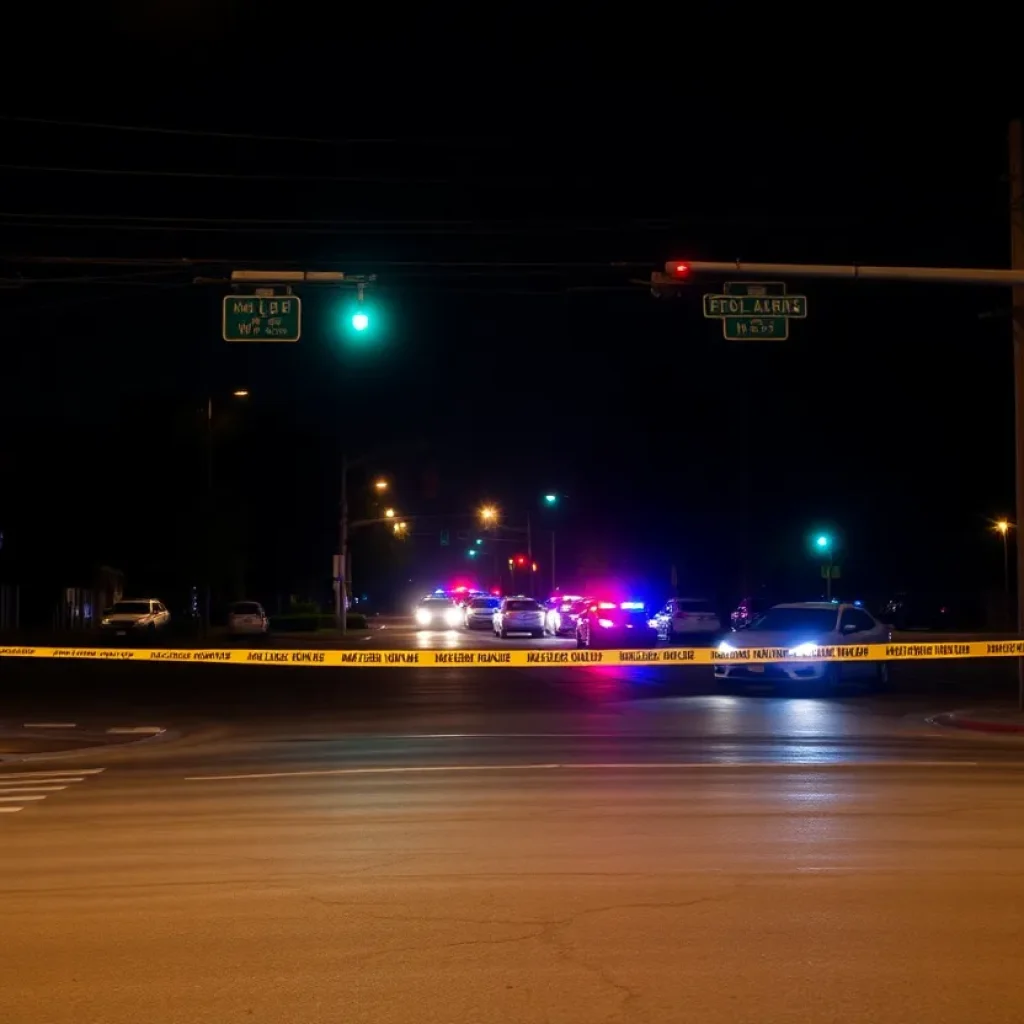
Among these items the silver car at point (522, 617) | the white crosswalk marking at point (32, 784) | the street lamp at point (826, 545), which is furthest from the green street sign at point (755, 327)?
the silver car at point (522, 617)

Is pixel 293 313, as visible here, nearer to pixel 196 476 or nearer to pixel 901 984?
pixel 901 984

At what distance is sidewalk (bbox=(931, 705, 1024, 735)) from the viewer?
67.8 ft

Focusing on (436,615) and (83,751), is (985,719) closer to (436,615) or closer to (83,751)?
(83,751)

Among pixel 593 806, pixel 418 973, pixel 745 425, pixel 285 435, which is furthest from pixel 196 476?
pixel 418 973

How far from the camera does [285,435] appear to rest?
67.1m

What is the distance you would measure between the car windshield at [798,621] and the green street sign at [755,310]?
915 cm

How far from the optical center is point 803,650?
2636 centimetres

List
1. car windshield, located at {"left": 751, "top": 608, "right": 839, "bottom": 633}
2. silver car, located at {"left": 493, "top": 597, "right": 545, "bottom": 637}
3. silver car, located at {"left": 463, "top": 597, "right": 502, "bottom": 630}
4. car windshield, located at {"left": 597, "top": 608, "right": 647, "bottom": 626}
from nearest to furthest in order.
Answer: car windshield, located at {"left": 751, "top": 608, "right": 839, "bottom": 633}
car windshield, located at {"left": 597, "top": 608, "right": 647, "bottom": 626}
silver car, located at {"left": 493, "top": 597, "right": 545, "bottom": 637}
silver car, located at {"left": 463, "top": 597, "right": 502, "bottom": 630}

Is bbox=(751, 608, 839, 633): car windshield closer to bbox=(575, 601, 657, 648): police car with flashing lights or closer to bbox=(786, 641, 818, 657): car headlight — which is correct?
bbox=(786, 641, 818, 657): car headlight

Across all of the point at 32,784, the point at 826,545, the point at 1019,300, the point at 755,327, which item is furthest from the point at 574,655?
the point at 826,545

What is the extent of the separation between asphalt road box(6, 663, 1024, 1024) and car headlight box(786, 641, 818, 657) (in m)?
6.87

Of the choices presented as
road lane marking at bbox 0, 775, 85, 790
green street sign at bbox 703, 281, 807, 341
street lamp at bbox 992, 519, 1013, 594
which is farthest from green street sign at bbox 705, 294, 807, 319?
street lamp at bbox 992, 519, 1013, 594

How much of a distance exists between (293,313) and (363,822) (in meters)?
8.74

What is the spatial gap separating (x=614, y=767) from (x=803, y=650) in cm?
1134
